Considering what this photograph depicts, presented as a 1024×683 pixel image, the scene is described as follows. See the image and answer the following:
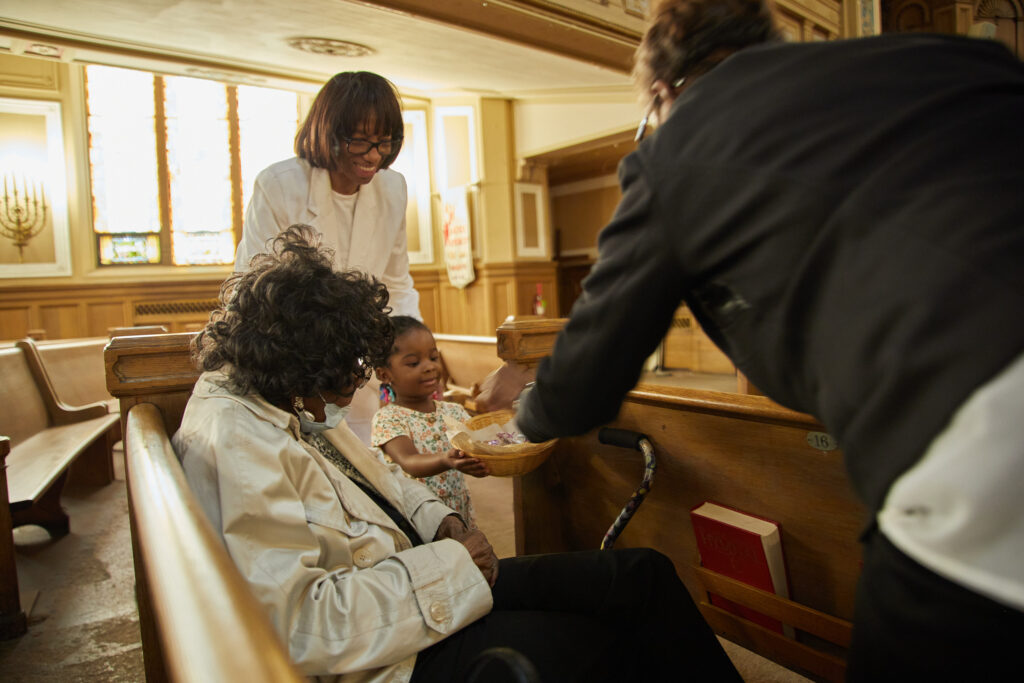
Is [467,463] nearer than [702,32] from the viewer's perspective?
No

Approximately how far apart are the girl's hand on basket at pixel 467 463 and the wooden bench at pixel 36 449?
1.74 meters

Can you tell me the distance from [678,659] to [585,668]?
23 cm

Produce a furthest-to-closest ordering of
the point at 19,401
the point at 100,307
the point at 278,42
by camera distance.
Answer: the point at 100,307 → the point at 278,42 → the point at 19,401

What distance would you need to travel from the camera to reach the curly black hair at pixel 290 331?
125 cm

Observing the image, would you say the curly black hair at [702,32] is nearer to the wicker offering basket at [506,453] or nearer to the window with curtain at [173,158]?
the wicker offering basket at [506,453]

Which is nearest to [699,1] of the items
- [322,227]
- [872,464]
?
[872,464]

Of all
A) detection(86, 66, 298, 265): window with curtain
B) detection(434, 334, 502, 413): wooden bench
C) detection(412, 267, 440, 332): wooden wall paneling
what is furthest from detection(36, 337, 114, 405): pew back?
detection(412, 267, 440, 332): wooden wall paneling

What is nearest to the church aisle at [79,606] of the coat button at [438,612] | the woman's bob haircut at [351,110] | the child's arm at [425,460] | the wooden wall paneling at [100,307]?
the child's arm at [425,460]

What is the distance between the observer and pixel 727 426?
5.43ft

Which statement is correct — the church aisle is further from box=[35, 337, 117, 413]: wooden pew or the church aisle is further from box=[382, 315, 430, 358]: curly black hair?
box=[382, 315, 430, 358]: curly black hair

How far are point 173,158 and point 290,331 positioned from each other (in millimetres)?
9602

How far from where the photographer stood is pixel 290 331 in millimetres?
1276

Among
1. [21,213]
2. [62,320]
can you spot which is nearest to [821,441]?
[62,320]

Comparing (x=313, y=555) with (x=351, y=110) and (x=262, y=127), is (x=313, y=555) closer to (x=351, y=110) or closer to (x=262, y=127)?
(x=351, y=110)
